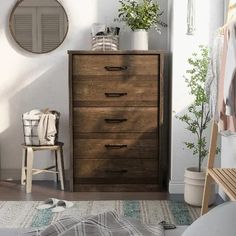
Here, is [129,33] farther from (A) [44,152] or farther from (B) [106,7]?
(A) [44,152]

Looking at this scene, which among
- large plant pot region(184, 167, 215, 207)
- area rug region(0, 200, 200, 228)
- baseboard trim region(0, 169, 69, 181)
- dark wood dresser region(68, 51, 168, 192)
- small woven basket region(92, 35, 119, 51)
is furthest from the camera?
baseboard trim region(0, 169, 69, 181)

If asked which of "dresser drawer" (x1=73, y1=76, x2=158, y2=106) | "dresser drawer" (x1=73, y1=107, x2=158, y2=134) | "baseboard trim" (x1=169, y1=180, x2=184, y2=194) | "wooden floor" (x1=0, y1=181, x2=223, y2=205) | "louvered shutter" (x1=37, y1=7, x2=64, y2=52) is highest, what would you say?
"louvered shutter" (x1=37, y1=7, x2=64, y2=52)

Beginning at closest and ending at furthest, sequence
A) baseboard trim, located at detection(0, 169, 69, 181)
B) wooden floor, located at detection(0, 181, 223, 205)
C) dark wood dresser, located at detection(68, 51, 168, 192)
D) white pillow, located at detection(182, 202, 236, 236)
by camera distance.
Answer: white pillow, located at detection(182, 202, 236, 236), wooden floor, located at detection(0, 181, 223, 205), dark wood dresser, located at detection(68, 51, 168, 192), baseboard trim, located at detection(0, 169, 69, 181)

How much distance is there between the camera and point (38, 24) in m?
3.89

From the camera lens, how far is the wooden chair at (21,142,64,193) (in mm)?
3555

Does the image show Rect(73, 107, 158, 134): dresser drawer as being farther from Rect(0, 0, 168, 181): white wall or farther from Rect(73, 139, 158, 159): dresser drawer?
Rect(0, 0, 168, 181): white wall

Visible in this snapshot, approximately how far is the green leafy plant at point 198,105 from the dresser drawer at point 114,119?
26 cm

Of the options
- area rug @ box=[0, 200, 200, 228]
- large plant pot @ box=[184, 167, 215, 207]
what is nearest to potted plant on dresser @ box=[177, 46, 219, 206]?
large plant pot @ box=[184, 167, 215, 207]

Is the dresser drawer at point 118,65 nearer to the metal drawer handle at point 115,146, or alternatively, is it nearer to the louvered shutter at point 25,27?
the metal drawer handle at point 115,146

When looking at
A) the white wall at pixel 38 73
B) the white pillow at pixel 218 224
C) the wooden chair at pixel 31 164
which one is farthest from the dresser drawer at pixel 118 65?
the white pillow at pixel 218 224

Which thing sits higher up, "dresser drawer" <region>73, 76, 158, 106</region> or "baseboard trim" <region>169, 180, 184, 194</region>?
"dresser drawer" <region>73, 76, 158, 106</region>

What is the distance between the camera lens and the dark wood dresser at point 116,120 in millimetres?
3502

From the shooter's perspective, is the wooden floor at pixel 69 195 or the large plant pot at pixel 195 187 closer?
the large plant pot at pixel 195 187

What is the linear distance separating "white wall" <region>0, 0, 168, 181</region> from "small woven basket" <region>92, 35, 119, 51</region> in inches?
10.4
